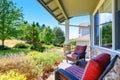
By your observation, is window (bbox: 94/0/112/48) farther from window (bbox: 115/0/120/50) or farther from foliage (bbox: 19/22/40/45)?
foliage (bbox: 19/22/40/45)

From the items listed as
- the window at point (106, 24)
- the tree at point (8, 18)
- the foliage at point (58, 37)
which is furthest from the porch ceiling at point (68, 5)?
the foliage at point (58, 37)

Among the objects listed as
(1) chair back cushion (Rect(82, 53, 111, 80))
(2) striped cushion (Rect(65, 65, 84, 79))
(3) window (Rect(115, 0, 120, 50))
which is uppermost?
(3) window (Rect(115, 0, 120, 50))

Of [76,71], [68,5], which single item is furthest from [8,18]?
[76,71]

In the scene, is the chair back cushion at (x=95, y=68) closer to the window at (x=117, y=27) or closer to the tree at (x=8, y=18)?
the window at (x=117, y=27)

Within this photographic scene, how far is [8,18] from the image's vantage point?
28359 millimetres

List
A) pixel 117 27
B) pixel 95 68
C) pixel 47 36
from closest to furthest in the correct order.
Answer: pixel 95 68 < pixel 117 27 < pixel 47 36

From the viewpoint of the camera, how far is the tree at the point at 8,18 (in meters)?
28.0

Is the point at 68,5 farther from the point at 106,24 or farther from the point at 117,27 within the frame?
the point at 117,27

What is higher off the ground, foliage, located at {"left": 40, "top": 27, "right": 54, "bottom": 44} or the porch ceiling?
the porch ceiling

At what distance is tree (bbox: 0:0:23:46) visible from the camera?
2800 centimetres

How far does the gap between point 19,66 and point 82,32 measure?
1936 cm

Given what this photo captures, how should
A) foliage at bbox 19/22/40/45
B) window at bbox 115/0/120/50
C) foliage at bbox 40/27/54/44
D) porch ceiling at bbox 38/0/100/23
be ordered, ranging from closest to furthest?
1. window at bbox 115/0/120/50
2. porch ceiling at bbox 38/0/100/23
3. foliage at bbox 19/22/40/45
4. foliage at bbox 40/27/54/44

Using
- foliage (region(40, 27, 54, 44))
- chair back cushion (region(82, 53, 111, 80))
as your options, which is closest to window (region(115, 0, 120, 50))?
chair back cushion (region(82, 53, 111, 80))

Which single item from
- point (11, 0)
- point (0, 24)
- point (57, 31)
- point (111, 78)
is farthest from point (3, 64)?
point (57, 31)
